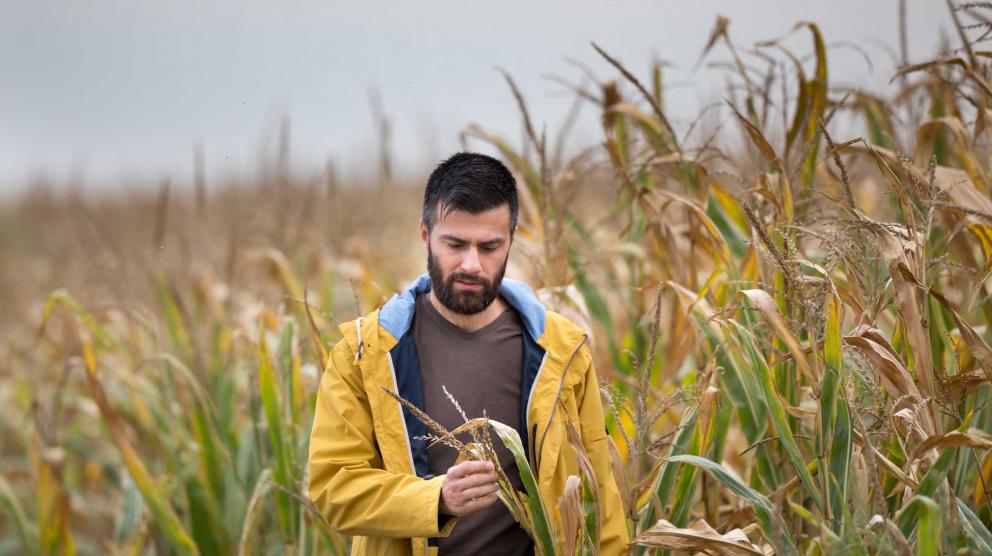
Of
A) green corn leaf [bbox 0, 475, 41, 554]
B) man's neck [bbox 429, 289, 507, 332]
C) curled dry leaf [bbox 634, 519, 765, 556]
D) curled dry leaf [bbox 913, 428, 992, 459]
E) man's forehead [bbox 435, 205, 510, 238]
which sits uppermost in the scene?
man's forehead [bbox 435, 205, 510, 238]

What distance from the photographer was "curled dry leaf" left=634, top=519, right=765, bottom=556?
1653 mm

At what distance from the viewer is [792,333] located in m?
1.79

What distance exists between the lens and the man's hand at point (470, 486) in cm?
158

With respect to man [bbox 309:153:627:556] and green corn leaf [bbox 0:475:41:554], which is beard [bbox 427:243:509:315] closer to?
man [bbox 309:153:627:556]

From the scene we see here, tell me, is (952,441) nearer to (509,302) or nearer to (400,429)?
(509,302)

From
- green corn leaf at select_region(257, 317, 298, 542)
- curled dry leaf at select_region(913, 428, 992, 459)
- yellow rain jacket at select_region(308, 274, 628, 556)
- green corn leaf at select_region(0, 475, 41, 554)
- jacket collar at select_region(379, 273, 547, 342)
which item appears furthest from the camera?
green corn leaf at select_region(0, 475, 41, 554)

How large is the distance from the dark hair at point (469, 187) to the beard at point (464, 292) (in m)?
0.10

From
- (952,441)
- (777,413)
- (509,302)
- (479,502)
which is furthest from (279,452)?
(952,441)

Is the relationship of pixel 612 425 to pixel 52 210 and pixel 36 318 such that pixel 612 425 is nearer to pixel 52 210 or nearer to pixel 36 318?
pixel 36 318

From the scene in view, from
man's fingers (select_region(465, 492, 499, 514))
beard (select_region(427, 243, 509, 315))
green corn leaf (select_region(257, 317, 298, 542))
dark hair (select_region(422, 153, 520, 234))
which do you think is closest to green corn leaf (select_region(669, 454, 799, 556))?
man's fingers (select_region(465, 492, 499, 514))

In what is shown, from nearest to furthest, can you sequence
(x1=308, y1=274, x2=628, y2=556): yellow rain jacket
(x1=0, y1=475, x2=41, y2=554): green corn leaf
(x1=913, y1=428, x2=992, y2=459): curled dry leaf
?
(x1=913, y1=428, x2=992, y2=459): curled dry leaf → (x1=308, y1=274, x2=628, y2=556): yellow rain jacket → (x1=0, y1=475, x2=41, y2=554): green corn leaf

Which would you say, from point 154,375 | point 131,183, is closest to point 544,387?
point 154,375

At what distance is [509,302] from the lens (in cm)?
192

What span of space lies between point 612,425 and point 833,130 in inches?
64.9
